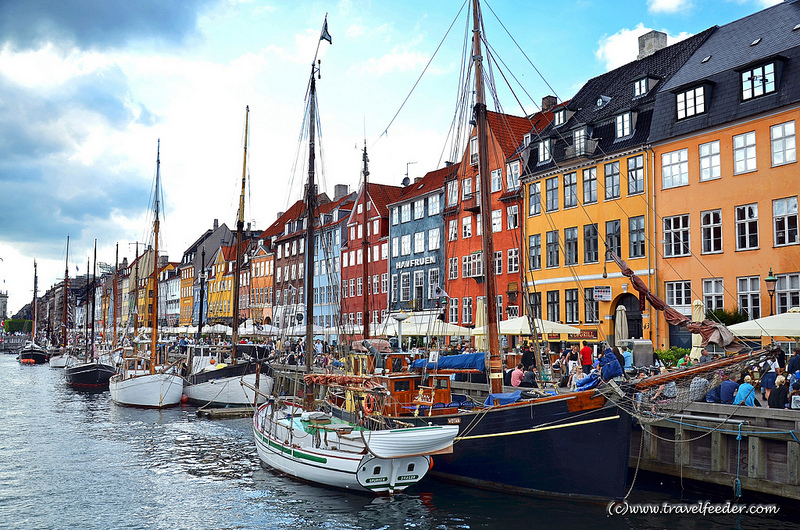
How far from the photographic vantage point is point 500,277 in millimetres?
46438

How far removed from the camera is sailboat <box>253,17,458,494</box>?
16659mm

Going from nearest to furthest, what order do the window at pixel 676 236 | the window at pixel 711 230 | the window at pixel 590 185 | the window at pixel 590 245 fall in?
the window at pixel 711 230
the window at pixel 676 236
the window at pixel 590 245
the window at pixel 590 185

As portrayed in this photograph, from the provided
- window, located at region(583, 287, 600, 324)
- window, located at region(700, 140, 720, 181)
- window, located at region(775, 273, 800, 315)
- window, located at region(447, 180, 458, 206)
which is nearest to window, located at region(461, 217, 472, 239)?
window, located at region(447, 180, 458, 206)

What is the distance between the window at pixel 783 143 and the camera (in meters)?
29.6

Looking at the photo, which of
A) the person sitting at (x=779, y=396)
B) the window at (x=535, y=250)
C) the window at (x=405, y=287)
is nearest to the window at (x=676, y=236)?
the window at (x=535, y=250)

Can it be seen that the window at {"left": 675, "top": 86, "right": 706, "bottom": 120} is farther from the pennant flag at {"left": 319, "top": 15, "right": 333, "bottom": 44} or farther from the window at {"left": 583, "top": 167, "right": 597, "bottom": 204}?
the pennant flag at {"left": 319, "top": 15, "right": 333, "bottom": 44}

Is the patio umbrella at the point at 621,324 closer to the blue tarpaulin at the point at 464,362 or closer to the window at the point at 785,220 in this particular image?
Result: the window at the point at 785,220

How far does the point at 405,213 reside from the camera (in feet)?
198

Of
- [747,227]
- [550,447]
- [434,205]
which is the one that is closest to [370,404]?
[550,447]

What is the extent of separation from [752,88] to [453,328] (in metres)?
17.9

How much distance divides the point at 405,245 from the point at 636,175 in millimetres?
26418

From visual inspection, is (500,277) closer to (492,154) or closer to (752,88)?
(492,154)

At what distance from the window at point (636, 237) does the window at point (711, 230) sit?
3.31 meters

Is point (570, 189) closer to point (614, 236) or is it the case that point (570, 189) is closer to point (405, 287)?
point (614, 236)
